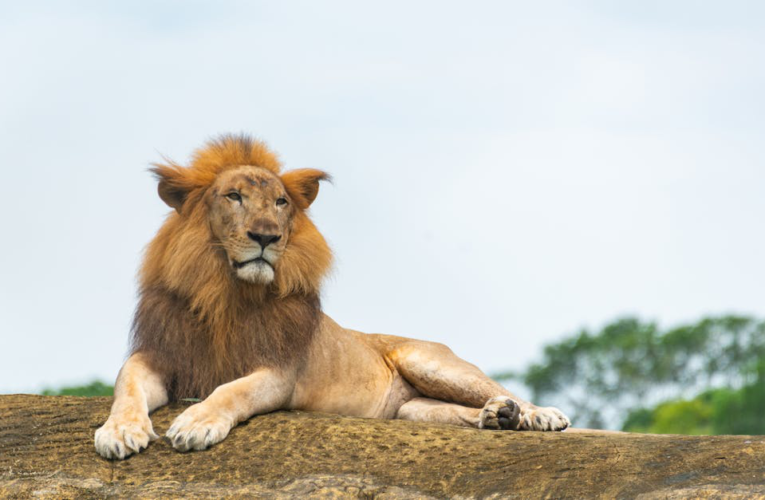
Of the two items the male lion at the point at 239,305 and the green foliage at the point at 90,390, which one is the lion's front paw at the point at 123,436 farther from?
the green foliage at the point at 90,390

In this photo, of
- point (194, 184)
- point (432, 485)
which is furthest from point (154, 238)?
point (432, 485)

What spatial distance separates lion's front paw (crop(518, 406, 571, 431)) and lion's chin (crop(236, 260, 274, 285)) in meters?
1.60

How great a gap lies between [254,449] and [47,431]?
1.15 meters

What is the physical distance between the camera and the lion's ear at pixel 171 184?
23.9ft

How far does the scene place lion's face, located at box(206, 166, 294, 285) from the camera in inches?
274

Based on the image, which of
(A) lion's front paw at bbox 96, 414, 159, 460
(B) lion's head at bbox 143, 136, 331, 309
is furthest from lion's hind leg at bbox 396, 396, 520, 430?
(A) lion's front paw at bbox 96, 414, 159, 460

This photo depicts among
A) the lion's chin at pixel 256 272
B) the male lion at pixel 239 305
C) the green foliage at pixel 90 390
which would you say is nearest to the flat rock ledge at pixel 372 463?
the male lion at pixel 239 305

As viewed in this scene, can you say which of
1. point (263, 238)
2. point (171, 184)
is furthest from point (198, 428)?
point (171, 184)

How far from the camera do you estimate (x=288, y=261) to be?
7.12 metres

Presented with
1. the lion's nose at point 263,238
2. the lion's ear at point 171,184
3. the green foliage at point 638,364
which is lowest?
the lion's nose at point 263,238

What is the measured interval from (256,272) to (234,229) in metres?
0.27

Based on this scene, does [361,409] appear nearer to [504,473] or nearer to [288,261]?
[288,261]

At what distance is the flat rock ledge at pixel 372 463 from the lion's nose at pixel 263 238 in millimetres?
931

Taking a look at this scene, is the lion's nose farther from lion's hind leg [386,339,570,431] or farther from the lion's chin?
lion's hind leg [386,339,570,431]
